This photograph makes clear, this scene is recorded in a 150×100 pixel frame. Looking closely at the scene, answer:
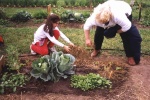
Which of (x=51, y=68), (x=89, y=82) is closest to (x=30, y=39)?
(x=51, y=68)

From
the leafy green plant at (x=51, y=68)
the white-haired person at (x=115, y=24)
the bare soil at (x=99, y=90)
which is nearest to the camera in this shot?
Answer: the bare soil at (x=99, y=90)

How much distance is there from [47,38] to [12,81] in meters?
1.54

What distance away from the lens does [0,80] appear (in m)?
4.75

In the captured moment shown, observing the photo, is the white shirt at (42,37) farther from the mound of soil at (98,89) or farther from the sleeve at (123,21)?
the sleeve at (123,21)

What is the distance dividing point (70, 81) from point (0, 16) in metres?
4.89

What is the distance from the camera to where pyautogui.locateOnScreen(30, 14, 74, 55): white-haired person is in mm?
5567

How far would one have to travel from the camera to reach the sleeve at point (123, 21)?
4824 mm

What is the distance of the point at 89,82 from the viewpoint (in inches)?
182

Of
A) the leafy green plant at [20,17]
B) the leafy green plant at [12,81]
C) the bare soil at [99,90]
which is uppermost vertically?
the leafy green plant at [20,17]

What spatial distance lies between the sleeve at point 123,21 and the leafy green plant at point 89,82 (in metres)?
1.02

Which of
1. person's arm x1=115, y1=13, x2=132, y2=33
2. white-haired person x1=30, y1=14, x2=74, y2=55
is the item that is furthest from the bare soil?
person's arm x1=115, y1=13, x2=132, y2=33

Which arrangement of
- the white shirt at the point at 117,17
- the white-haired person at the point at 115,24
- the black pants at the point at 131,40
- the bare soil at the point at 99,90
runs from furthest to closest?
the black pants at the point at 131,40 → the white shirt at the point at 117,17 → the white-haired person at the point at 115,24 → the bare soil at the point at 99,90

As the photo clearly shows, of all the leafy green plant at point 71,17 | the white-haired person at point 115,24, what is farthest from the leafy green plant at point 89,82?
the leafy green plant at point 71,17

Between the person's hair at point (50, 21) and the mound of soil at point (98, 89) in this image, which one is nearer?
the mound of soil at point (98, 89)
